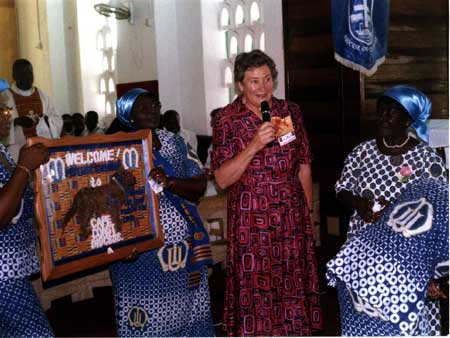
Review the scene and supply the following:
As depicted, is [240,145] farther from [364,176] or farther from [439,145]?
[439,145]

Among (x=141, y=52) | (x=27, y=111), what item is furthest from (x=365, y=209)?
(x=141, y=52)

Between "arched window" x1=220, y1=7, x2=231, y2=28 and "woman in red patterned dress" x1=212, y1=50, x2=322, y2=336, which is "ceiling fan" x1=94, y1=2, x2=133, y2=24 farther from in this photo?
"woman in red patterned dress" x1=212, y1=50, x2=322, y2=336

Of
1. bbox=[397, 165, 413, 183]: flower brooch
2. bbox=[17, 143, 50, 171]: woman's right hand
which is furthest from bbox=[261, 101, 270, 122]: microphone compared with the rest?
bbox=[17, 143, 50, 171]: woman's right hand

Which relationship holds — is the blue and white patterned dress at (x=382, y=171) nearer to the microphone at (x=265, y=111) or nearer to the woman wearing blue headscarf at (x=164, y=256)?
the microphone at (x=265, y=111)

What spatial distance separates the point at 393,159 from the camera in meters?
2.88

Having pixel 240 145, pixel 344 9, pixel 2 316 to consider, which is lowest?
pixel 2 316

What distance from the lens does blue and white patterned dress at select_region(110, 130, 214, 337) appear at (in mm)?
3006

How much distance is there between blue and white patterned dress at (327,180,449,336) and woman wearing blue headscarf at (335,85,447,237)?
73 cm

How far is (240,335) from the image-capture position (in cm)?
329

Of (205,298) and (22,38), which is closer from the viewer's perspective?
(205,298)

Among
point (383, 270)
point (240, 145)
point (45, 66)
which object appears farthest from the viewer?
point (45, 66)

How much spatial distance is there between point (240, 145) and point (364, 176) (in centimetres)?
65

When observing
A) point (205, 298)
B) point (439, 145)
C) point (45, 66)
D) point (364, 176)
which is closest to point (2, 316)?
point (205, 298)

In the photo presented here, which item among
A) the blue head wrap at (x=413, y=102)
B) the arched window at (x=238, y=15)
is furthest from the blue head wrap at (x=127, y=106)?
the arched window at (x=238, y=15)
